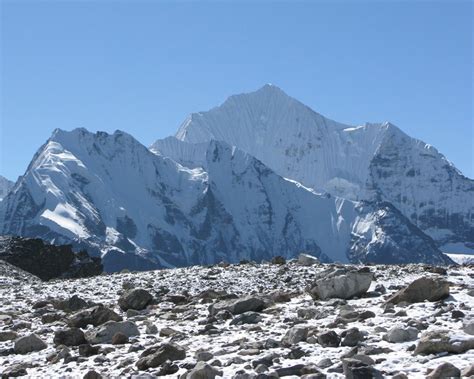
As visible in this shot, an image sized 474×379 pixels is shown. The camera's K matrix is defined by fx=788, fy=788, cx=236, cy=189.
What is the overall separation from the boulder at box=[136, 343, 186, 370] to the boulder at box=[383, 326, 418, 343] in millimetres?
4779

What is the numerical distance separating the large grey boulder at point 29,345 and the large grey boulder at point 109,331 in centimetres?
133

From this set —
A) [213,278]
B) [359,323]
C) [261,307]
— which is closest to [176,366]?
[359,323]

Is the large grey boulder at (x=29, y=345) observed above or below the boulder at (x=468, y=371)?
below

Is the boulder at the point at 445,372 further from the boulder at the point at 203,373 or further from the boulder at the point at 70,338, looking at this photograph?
the boulder at the point at 70,338

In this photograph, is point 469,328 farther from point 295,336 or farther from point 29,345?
point 29,345

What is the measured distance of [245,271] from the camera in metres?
39.1

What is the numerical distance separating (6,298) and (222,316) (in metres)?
16.4

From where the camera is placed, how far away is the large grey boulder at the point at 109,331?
21625 millimetres

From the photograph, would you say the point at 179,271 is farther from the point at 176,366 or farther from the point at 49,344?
the point at 176,366

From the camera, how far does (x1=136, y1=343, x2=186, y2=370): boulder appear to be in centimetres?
1802

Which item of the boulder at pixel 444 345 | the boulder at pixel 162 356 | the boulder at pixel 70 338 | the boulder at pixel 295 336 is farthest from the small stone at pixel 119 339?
the boulder at pixel 444 345

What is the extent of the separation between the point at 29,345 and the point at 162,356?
562 cm

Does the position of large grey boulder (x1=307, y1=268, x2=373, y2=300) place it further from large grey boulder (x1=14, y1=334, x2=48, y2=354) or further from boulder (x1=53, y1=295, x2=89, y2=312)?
boulder (x1=53, y1=295, x2=89, y2=312)

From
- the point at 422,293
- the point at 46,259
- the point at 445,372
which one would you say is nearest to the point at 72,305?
the point at 422,293
